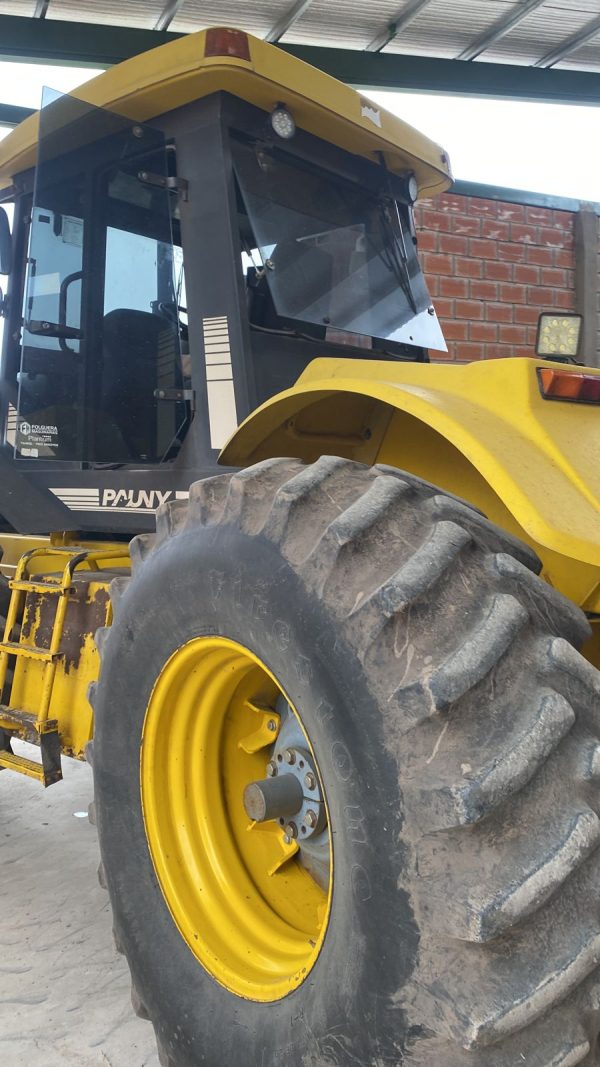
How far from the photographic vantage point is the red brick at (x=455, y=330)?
589cm

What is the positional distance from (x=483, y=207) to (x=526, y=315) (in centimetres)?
81

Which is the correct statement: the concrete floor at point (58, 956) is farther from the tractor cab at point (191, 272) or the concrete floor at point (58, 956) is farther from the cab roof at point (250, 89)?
the cab roof at point (250, 89)

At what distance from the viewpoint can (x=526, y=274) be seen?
6273 mm

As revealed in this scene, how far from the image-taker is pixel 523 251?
6285 mm

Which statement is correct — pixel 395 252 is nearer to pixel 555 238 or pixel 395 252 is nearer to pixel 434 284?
pixel 434 284

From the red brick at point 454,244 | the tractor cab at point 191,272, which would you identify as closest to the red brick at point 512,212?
the red brick at point 454,244

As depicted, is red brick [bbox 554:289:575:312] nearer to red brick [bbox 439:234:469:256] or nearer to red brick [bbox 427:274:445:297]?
red brick [bbox 439:234:469:256]

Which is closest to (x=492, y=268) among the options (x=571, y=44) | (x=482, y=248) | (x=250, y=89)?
(x=482, y=248)

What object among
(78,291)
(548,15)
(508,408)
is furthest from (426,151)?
(548,15)

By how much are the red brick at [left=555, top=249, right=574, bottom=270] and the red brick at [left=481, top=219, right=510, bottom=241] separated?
1.53 feet

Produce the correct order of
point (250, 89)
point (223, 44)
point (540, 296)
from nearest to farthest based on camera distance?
point (223, 44) < point (250, 89) < point (540, 296)

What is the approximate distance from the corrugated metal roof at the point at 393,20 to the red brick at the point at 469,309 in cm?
198

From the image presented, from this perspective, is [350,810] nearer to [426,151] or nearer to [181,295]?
[181,295]

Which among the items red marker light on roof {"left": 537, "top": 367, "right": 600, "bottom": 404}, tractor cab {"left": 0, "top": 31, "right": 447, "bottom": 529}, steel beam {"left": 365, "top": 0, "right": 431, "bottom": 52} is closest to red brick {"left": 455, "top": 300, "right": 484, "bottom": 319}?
steel beam {"left": 365, "top": 0, "right": 431, "bottom": 52}
